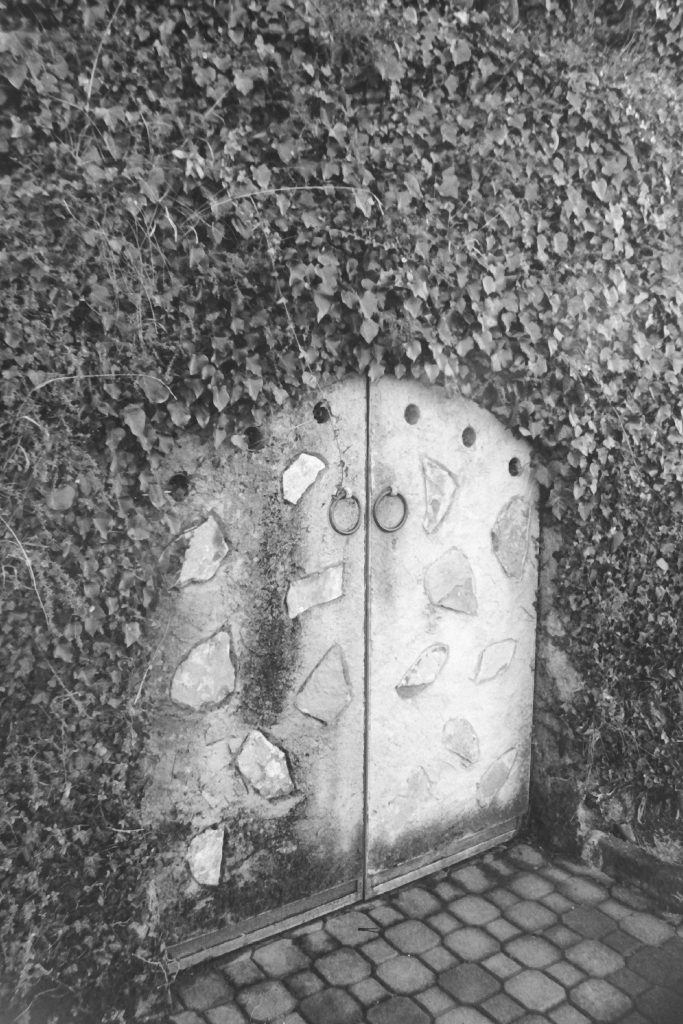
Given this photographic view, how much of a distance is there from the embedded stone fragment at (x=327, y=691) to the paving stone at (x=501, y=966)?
945 mm

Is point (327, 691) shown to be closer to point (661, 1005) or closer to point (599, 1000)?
point (599, 1000)

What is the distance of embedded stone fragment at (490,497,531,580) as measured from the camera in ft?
10.5

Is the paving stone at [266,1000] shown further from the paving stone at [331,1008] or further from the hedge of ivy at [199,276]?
the hedge of ivy at [199,276]

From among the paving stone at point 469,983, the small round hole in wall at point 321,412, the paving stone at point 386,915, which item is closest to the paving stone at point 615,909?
the paving stone at point 469,983

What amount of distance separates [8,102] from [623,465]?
7.94ft

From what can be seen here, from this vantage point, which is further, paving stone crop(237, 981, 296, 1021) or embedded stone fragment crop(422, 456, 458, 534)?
embedded stone fragment crop(422, 456, 458, 534)

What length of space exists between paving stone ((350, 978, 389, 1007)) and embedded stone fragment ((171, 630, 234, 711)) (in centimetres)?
101

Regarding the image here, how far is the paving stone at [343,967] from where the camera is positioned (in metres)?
2.62

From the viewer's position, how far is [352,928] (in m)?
2.88

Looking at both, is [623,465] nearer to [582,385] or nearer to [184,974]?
[582,385]

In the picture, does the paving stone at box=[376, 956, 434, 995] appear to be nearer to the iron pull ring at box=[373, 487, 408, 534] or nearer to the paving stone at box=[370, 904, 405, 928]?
the paving stone at box=[370, 904, 405, 928]

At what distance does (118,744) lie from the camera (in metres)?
2.30

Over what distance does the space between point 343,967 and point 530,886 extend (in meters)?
0.88

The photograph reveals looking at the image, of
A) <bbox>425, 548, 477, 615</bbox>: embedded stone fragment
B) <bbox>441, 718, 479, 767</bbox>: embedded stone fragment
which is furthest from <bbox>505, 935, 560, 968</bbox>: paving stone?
<bbox>425, 548, 477, 615</bbox>: embedded stone fragment
